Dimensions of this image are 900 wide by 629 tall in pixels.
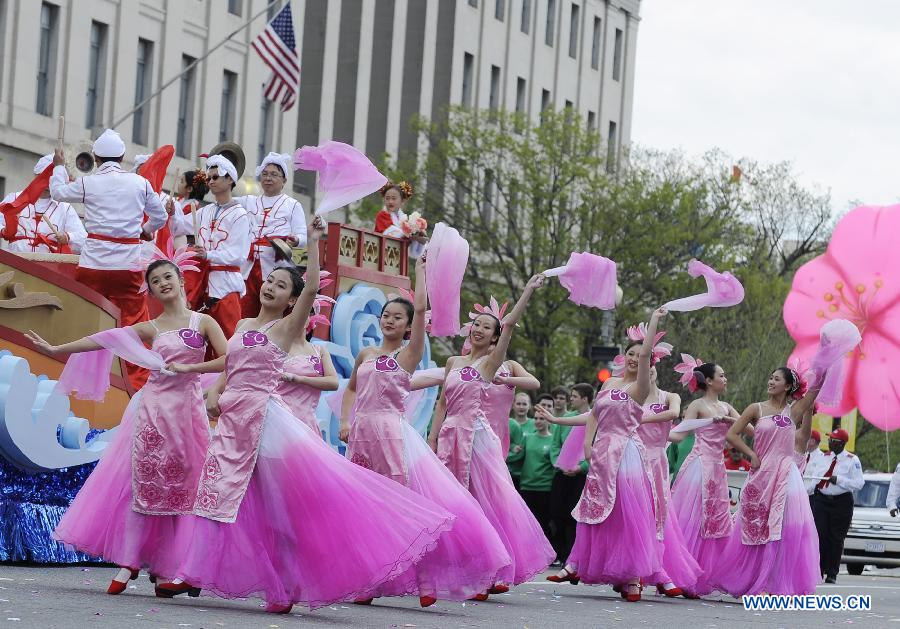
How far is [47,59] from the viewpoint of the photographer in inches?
1305

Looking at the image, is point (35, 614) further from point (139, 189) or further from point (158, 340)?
point (139, 189)

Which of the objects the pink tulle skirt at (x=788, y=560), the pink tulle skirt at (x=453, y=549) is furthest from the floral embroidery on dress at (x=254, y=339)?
the pink tulle skirt at (x=788, y=560)

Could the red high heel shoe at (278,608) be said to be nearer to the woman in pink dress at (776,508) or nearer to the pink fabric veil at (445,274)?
the pink fabric veil at (445,274)

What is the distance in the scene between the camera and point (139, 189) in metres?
13.1

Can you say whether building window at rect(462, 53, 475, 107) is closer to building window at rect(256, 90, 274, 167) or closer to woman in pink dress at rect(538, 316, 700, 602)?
building window at rect(256, 90, 274, 167)

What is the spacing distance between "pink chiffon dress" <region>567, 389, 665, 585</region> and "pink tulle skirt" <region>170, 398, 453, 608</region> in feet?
12.8

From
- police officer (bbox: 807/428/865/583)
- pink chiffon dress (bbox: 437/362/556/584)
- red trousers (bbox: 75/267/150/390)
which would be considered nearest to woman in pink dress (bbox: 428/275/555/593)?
→ pink chiffon dress (bbox: 437/362/556/584)

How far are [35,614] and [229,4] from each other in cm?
3185

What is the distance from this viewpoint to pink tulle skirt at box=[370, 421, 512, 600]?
34.8ft

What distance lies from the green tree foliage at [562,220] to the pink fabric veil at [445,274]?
28053mm

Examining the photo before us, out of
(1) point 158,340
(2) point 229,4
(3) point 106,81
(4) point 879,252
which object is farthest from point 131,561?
(2) point 229,4

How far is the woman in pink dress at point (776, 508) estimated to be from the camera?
14.2 metres

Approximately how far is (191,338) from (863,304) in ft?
25.4

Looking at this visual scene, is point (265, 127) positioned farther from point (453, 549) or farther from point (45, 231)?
point (453, 549)
